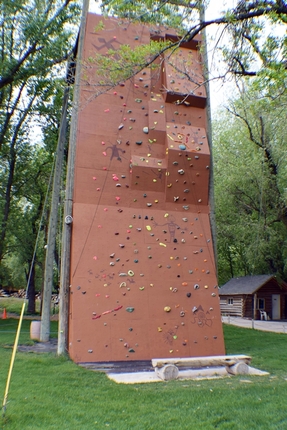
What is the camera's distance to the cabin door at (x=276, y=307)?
75.3 ft

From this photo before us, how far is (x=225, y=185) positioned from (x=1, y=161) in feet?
35.7

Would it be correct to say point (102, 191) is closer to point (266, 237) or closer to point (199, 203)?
point (199, 203)

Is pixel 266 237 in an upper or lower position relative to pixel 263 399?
upper

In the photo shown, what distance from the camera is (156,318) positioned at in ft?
25.1

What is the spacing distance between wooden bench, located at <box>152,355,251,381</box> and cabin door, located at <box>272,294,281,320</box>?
17.7 m

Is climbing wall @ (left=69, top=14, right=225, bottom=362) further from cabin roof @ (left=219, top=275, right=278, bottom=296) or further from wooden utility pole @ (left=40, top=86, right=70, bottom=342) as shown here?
cabin roof @ (left=219, top=275, right=278, bottom=296)

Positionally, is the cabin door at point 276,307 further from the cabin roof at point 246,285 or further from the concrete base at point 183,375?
the concrete base at point 183,375

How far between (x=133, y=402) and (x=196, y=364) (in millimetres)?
1998

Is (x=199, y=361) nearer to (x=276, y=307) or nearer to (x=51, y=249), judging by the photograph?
(x=51, y=249)

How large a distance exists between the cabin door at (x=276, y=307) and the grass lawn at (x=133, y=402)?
1750 cm

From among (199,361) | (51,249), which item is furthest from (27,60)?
Answer: (199,361)

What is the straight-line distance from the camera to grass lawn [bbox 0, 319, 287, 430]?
13.0ft

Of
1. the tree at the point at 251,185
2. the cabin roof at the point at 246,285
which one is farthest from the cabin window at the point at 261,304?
the tree at the point at 251,185

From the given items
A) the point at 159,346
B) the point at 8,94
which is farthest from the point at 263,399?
the point at 8,94
